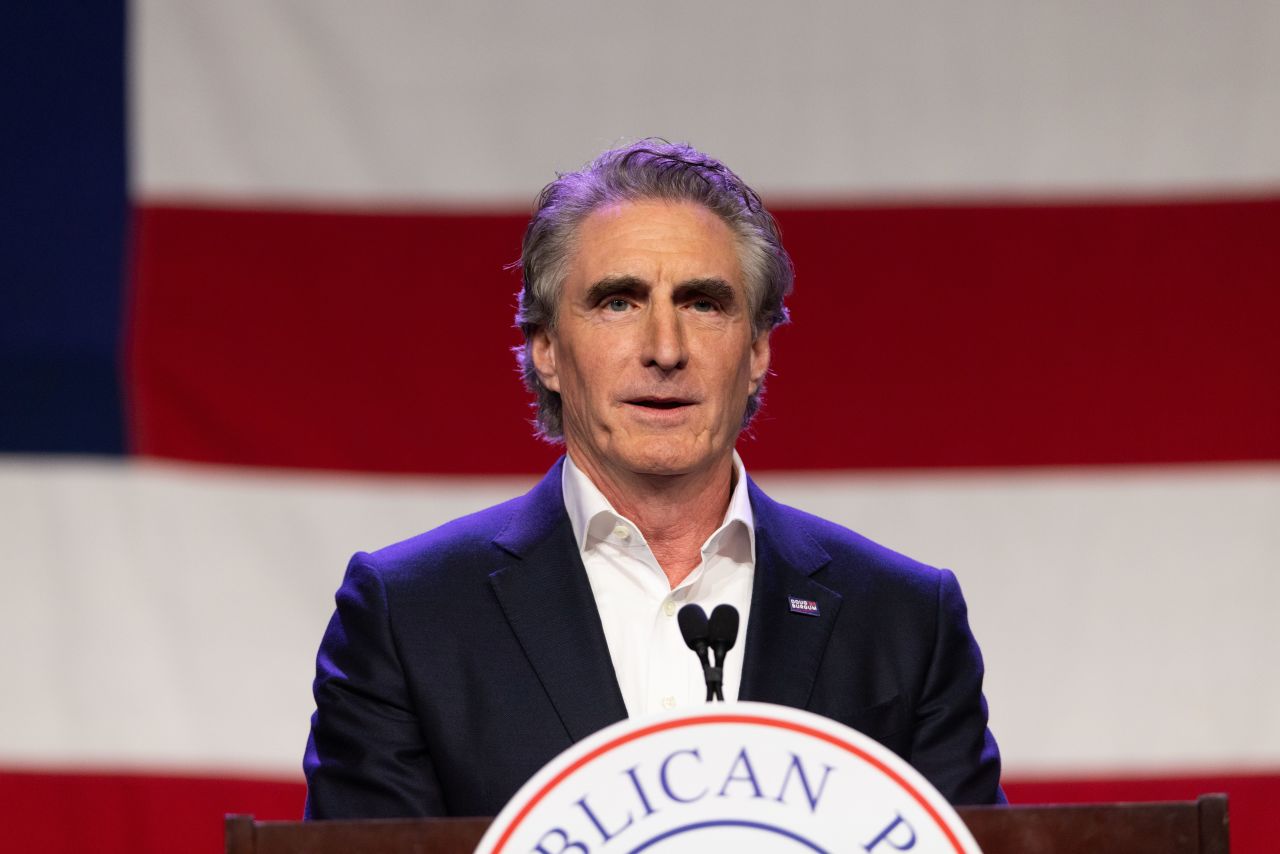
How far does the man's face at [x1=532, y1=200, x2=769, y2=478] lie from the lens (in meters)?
1.71

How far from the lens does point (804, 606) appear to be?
1.75 m

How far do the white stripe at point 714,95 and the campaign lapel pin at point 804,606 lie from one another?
4.48ft

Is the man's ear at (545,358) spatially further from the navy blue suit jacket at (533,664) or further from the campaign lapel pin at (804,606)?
the campaign lapel pin at (804,606)

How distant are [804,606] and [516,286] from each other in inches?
55.6

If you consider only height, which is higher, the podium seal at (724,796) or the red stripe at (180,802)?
the podium seal at (724,796)

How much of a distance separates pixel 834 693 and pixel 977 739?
0.15m

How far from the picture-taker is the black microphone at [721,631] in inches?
46.6

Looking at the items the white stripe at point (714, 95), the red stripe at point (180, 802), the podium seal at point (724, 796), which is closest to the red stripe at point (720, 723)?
the podium seal at point (724, 796)

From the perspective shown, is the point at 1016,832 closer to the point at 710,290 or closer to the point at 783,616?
the point at 783,616

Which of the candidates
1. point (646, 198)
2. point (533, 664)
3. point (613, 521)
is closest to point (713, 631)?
point (533, 664)

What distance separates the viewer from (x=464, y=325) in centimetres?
303

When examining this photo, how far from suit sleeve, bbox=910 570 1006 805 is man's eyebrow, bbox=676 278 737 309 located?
1.26 ft

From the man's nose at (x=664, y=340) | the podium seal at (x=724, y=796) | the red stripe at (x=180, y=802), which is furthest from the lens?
the red stripe at (x=180, y=802)

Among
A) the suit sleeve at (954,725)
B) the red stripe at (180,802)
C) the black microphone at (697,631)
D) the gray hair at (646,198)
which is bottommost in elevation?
the red stripe at (180,802)
